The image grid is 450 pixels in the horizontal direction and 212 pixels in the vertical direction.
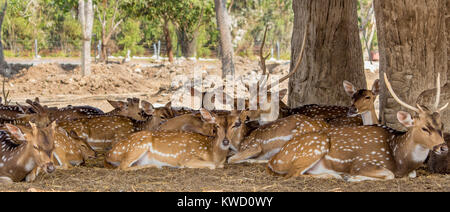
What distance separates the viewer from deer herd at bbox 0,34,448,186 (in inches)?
210

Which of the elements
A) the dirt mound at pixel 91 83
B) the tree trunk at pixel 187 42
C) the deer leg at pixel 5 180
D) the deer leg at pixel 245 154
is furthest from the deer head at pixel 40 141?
the tree trunk at pixel 187 42

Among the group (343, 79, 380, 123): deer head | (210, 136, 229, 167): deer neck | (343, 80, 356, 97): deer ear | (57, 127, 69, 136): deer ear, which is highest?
(343, 80, 356, 97): deer ear

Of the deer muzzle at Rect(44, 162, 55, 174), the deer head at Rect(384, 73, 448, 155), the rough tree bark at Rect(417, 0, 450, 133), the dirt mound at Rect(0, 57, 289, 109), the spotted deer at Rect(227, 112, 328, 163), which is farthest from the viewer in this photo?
the dirt mound at Rect(0, 57, 289, 109)

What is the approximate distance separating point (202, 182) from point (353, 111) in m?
1.91

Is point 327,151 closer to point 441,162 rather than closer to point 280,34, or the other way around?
point 441,162

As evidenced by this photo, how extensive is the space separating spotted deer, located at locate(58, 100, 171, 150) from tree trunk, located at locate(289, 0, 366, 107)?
7.80 ft

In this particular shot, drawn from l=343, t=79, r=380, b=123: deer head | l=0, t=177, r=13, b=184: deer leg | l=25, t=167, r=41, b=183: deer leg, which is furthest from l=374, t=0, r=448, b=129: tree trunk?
l=0, t=177, r=13, b=184: deer leg

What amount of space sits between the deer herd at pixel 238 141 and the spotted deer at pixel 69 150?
0.4 inches

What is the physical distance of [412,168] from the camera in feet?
17.6

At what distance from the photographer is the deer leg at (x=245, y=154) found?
256 inches

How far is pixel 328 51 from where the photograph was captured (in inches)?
331

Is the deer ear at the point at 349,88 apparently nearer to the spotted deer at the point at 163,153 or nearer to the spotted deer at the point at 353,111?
the spotted deer at the point at 353,111

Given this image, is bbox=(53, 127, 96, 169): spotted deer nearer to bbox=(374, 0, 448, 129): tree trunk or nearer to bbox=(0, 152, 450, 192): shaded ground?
bbox=(0, 152, 450, 192): shaded ground
